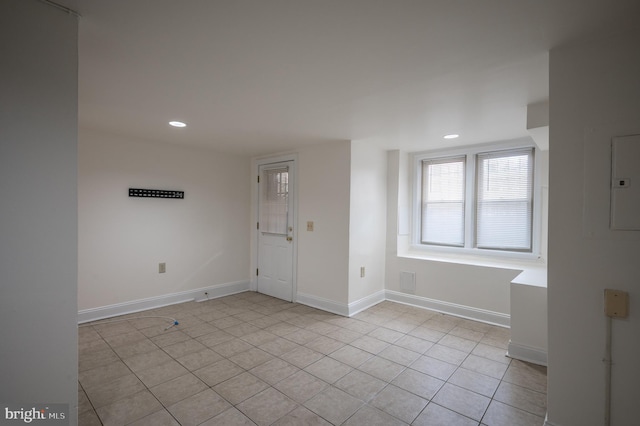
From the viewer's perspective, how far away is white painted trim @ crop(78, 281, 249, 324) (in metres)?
3.66

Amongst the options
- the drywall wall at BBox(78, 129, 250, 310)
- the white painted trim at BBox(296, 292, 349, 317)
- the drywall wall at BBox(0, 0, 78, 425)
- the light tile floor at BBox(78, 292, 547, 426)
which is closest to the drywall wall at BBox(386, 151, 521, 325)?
the light tile floor at BBox(78, 292, 547, 426)

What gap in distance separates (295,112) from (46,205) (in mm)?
2006

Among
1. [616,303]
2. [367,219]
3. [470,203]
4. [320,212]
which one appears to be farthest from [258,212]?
[616,303]

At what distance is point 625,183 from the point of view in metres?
1.57

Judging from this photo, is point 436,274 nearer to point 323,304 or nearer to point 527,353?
point 527,353

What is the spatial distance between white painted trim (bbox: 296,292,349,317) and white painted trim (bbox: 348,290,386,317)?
9cm

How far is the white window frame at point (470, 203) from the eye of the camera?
3.75 metres

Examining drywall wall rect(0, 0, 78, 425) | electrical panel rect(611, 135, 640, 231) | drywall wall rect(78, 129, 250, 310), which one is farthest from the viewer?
drywall wall rect(78, 129, 250, 310)

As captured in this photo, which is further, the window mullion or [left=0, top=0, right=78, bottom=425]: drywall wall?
the window mullion

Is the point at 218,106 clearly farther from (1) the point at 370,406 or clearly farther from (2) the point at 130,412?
(1) the point at 370,406

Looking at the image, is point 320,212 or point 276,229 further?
point 276,229

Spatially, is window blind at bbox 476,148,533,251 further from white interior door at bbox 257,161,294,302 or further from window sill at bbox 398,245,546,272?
white interior door at bbox 257,161,294,302

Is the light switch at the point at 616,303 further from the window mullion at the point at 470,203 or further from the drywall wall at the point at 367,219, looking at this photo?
the window mullion at the point at 470,203

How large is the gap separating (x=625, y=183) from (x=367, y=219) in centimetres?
287
